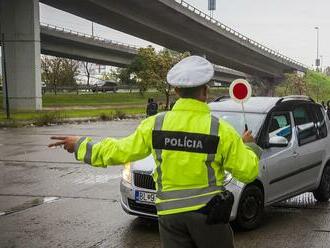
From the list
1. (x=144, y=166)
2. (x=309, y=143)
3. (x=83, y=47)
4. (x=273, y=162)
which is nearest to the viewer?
(x=144, y=166)

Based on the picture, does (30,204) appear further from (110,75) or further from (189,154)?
(110,75)

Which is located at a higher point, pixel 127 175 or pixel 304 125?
pixel 304 125

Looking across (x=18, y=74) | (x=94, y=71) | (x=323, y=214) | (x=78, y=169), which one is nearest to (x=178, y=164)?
(x=323, y=214)

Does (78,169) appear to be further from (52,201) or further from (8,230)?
(8,230)

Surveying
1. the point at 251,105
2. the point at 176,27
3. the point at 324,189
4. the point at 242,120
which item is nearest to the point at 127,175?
the point at 242,120

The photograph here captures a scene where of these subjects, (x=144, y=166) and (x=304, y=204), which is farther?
(x=304, y=204)

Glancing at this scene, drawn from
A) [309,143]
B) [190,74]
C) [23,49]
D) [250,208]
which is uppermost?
[23,49]

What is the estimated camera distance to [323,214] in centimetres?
847

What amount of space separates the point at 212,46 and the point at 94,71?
50.7 metres

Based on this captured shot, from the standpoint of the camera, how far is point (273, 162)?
778cm

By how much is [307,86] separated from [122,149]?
80.1 m

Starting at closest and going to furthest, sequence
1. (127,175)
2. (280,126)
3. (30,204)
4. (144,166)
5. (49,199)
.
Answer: (144,166) → (127,175) → (280,126) → (30,204) → (49,199)

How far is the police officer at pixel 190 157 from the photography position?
344cm

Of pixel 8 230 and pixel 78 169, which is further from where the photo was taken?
pixel 78 169
